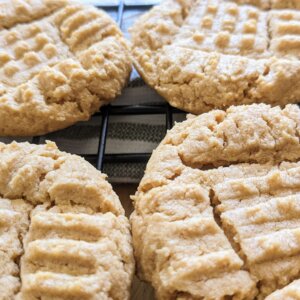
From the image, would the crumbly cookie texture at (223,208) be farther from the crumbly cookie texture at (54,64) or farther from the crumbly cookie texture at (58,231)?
the crumbly cookie texture at (54,64)

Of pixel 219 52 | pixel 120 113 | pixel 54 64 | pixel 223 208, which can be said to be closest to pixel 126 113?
pixel 120 113

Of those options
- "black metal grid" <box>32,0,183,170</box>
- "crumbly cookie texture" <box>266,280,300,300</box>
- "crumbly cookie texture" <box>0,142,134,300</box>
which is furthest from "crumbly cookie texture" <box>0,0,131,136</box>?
"crumbly cookie texture" <box>266,280,300,300</box>

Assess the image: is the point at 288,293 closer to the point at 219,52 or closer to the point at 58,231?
the point at 58,231

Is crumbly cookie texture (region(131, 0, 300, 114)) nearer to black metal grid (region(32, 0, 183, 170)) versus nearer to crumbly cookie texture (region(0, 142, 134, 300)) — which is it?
black metal grid (region(32, 0, 183, 170))

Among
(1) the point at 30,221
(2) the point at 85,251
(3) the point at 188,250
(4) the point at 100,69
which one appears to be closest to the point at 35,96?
(4) the point at 100,69

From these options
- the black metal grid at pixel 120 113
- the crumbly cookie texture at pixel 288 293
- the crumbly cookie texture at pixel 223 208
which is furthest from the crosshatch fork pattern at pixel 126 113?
the crumbly cookie texture at pixel 288 293
